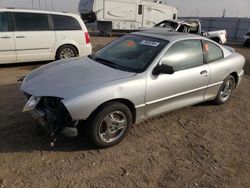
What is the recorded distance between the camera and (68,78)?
12.1ft

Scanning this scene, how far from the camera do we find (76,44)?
8570 mm

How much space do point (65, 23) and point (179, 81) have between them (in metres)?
5.37

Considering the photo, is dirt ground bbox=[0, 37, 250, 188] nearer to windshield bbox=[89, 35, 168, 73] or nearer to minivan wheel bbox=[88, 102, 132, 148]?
minivan wheel bbox=[88, 102, 132, 148]

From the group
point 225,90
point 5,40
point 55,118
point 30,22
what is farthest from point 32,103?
point 30,22

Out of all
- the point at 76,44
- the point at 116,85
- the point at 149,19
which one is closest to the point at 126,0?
the point at 149,19

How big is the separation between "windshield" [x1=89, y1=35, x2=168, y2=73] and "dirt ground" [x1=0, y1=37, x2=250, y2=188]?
3.50 ft

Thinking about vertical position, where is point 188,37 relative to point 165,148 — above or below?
above

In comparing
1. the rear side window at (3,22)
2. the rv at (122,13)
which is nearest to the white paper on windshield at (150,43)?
the rear side window at (3,22)

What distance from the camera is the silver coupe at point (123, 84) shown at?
3.37m

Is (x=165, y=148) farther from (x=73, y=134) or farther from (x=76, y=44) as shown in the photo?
(x=76, y=44)

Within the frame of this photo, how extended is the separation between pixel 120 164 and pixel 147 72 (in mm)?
1376

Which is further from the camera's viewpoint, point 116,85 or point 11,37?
point 11,37

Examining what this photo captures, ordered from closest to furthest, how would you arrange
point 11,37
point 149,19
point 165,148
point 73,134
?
point 73,134
point 165,148
point 11,37
point 149,19

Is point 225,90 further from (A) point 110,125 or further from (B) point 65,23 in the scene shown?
(B) point 65,23
